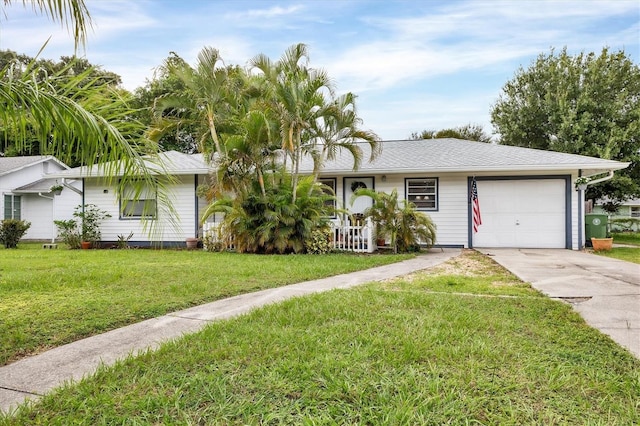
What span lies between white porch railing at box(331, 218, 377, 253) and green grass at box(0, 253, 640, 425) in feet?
23.4

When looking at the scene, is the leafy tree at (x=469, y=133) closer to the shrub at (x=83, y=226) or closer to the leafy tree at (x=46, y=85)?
the shrub at (x=83, y=226)

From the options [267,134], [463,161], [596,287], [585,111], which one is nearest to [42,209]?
[267,134]

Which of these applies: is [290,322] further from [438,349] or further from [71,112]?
[71,112]

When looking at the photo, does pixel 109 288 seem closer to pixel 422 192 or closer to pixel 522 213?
pixel 422 192

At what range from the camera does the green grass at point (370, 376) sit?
217 cm

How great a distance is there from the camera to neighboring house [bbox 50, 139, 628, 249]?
39.4 ft

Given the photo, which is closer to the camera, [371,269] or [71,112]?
[71,112]

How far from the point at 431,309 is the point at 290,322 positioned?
1.51 m

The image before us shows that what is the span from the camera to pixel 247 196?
1070cm

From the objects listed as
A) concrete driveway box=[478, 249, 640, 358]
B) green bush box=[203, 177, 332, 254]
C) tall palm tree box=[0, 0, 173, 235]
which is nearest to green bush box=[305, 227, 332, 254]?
green bush box=[203, 177, 332, 254]

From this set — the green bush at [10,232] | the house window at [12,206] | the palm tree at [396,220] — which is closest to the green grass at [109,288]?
the palm tree at [396,220]

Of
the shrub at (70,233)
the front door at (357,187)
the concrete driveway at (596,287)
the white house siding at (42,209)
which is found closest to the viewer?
the concrete driveway at (596,287)

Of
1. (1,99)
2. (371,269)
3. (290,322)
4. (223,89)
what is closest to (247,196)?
(223,89)

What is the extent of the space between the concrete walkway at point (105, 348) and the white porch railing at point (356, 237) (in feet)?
18.8
